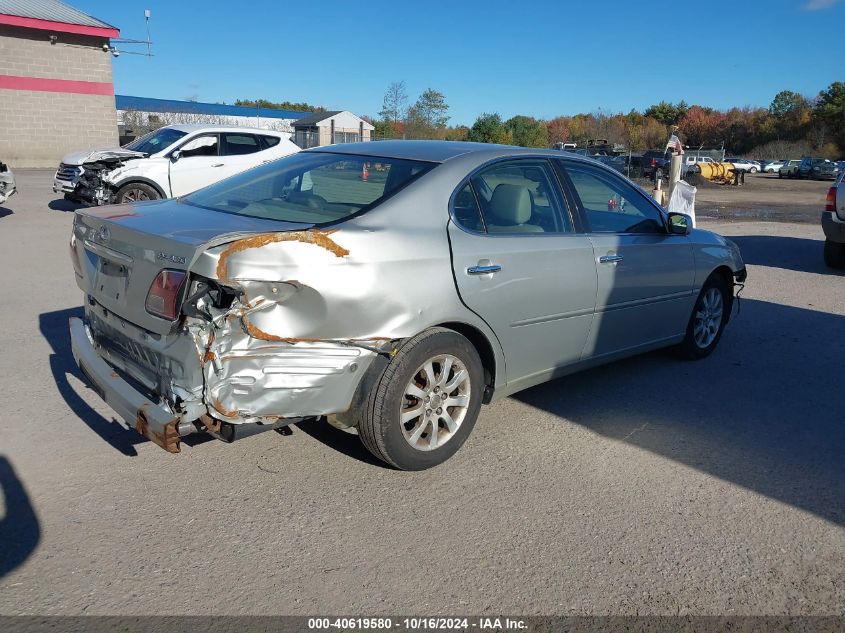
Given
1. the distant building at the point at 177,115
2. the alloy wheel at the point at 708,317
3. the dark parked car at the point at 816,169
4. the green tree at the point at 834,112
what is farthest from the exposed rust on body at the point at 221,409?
the green tree at the point at 834,112

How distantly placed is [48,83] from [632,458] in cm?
2993

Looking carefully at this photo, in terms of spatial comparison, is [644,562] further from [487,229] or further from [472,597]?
[487,229]

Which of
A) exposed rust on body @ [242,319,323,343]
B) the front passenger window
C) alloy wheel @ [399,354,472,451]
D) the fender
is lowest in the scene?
alloy wheel @ [399,354,472,451]

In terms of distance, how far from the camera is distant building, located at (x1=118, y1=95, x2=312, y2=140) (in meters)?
A: 37.5

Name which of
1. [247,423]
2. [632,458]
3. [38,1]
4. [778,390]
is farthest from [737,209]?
[38,1]

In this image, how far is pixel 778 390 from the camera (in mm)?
5180

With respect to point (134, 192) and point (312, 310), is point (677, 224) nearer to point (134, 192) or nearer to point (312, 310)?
point (312, 310)

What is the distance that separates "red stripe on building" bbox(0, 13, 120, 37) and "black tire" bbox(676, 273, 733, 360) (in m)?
28.2

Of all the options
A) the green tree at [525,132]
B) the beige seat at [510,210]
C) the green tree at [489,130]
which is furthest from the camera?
the green tree at [525,132]

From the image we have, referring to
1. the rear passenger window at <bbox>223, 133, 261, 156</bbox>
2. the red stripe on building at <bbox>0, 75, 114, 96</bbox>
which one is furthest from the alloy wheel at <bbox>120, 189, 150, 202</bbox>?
the red stripe on building at <bbox>0, 75, 114, 96</bbox>

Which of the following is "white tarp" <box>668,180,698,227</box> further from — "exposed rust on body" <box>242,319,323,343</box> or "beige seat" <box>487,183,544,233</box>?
"exposed rust on body" <box>242,319,323,343</box>

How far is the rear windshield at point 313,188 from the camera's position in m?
3.66

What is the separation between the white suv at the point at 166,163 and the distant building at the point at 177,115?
18425 mm

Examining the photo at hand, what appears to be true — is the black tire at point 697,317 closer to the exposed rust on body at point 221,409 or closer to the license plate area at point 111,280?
the exposed rust on body at point 221,409
